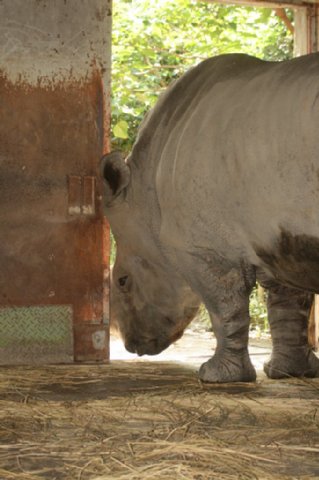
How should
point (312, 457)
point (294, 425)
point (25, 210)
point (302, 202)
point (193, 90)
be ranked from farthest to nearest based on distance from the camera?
point (25, 210)
point (193, 90)
point (302, 202)
point (294, 425)
point (312, 457)

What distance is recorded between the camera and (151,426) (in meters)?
3.76

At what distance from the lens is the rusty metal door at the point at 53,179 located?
600 cm

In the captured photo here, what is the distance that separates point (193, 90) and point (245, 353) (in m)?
1.53

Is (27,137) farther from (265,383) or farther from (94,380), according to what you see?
(265,383)

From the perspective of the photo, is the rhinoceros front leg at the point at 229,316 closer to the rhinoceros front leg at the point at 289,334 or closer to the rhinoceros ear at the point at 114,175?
the rhinoceros front leg at the point at 289,334

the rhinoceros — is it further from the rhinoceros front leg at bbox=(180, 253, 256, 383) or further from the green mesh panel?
the green mesh panel

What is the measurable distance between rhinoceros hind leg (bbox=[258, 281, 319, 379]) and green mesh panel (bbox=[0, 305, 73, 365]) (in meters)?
1.31

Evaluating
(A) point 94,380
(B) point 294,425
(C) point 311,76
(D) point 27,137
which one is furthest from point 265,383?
(D) point 27,137

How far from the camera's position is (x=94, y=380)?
17.2 feet

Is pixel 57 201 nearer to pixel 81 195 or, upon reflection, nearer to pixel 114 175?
pixel 81 195

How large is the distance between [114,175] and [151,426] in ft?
7.57

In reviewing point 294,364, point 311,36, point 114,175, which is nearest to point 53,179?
point 114,175

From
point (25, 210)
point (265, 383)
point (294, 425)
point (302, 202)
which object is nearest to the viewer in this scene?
point (294, 425)

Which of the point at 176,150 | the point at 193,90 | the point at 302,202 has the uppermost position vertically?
the point at 193,90
